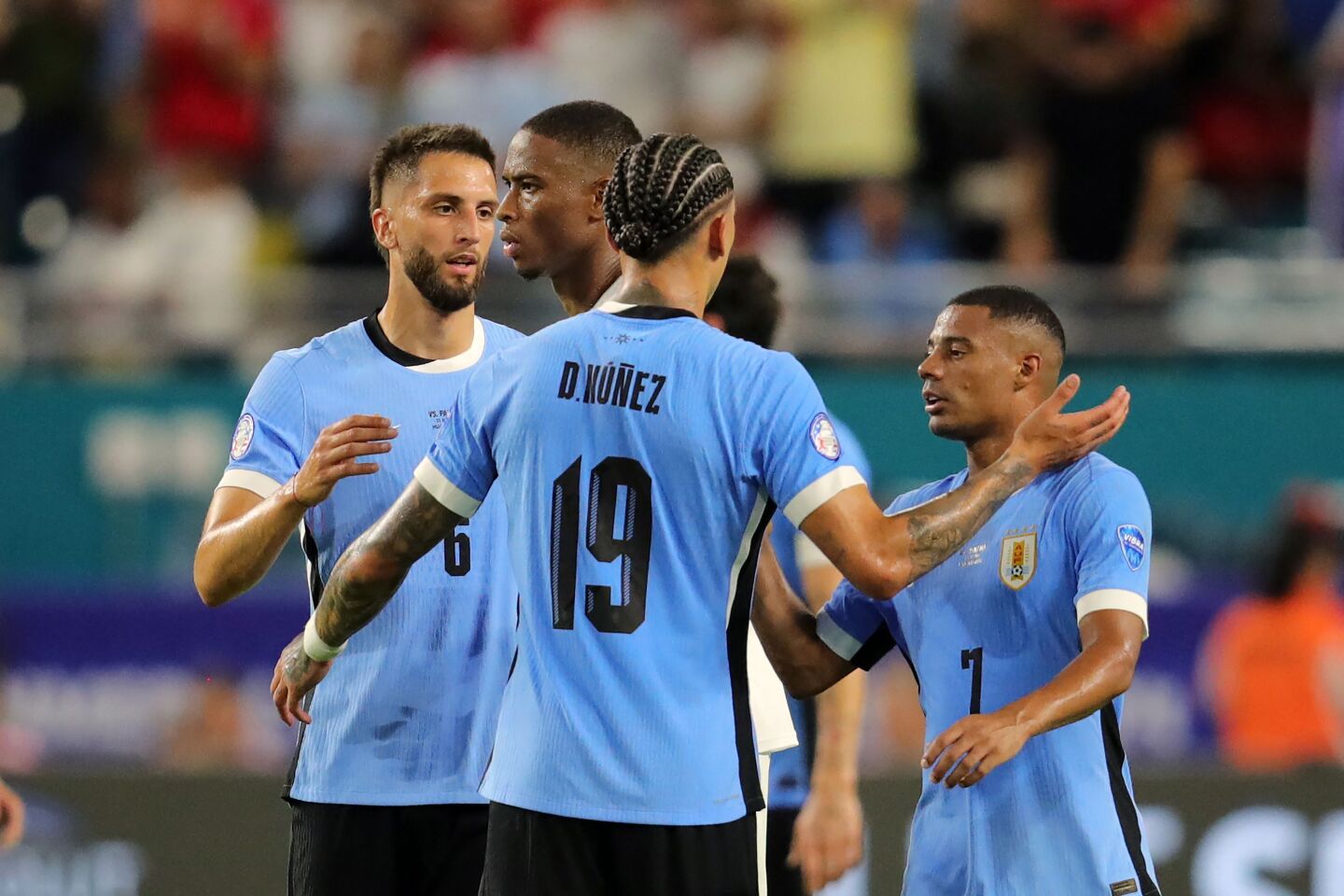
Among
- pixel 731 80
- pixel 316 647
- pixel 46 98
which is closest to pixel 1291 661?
pixel 731 80

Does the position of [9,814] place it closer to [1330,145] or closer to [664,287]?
[664,287]

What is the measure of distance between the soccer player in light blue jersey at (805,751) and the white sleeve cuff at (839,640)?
0.81 metres

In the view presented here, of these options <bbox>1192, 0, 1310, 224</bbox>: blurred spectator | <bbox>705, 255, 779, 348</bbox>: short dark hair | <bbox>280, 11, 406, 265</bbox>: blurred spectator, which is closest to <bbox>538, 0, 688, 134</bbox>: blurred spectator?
<bbox>280, 11, 406, 265</bbox>: blurred spectator

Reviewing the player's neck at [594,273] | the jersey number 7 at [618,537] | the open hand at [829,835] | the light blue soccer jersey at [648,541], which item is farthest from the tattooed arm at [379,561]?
the open hand at [829,835]

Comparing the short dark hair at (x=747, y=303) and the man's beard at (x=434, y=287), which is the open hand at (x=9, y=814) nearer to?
the man's beard at (x=434, y=287)

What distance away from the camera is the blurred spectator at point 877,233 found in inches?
475

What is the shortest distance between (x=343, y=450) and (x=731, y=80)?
27.4ft

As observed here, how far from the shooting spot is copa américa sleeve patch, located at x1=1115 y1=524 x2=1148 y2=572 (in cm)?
471

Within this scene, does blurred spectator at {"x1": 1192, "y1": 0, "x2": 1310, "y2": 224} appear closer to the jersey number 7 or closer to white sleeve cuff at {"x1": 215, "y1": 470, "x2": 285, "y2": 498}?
white sleeve cuff at {"x1": 215, "y1": 470, "x2": 285, "y2": 498}

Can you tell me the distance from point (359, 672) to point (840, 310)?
6300 mm

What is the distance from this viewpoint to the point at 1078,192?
470 inches

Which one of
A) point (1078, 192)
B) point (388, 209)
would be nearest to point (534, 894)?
point (388, 209)

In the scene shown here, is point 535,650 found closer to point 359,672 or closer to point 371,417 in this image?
point 371,417

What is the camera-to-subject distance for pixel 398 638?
533 centimetres
